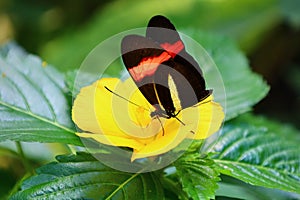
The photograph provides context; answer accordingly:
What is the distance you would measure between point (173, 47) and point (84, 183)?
20cm

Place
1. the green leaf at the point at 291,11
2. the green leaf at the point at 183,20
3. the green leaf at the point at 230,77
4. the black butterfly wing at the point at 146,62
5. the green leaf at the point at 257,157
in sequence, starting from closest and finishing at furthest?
the black butterfly wing at the point at 146,62 < the green leaf at the point at 257,157 < the green leaf at the point at 230,77 < the green leaf at the point at 291,11 < the green leaf at the point at 183,20

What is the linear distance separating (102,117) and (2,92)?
22 cm

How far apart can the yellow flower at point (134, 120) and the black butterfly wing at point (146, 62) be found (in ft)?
0.16

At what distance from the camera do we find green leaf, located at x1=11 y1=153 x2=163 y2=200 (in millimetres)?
654

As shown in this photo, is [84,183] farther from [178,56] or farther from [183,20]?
[183,20]

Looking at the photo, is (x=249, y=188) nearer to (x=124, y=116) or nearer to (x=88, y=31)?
(x=124, y=116)

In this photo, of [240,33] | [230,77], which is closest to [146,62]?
[230,77]

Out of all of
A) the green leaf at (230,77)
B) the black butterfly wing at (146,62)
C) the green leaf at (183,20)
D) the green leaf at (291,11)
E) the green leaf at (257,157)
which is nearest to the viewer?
the black butterfly wing at (146,62)

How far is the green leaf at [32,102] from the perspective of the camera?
0.72 metres

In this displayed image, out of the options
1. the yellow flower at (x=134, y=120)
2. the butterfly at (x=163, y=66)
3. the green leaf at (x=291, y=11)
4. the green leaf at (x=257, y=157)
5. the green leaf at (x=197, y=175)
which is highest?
the butterfly at (x=163, y=66)

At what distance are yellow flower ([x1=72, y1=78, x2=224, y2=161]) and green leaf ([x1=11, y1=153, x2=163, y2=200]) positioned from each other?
48mm

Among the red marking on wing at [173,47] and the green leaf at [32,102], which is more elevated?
the red marking on wing at [173,47]

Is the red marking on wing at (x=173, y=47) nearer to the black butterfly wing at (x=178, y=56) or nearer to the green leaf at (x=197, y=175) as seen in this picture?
the black butterfly wing at (x=178, y=56)

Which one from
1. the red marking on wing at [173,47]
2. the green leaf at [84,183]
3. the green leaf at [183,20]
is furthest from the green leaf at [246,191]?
the green leaf at [183,20]
